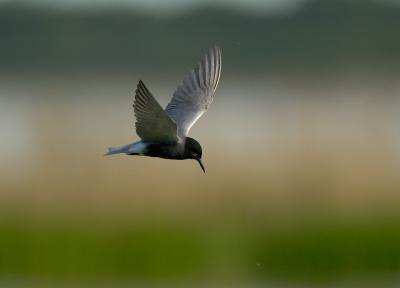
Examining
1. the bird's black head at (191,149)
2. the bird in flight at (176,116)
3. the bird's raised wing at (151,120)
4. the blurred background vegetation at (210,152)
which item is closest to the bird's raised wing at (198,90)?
the bird in flight at (176,116)

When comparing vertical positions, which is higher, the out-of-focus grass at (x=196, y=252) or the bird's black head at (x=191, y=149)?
the bird's black head at (x=191, y=149)

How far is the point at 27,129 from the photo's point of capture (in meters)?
27.8

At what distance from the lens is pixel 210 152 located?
900 inches

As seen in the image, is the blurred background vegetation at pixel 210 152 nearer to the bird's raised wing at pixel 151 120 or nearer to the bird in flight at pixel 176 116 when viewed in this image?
the bird in flight at pixel 176 116

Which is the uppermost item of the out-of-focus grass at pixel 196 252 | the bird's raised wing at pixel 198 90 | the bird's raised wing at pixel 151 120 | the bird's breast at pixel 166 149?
the bird's raised wing at pixel 198 90

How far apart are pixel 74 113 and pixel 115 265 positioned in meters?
14.9

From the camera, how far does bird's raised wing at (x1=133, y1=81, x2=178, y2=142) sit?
6.83m

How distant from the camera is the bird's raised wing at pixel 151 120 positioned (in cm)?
683

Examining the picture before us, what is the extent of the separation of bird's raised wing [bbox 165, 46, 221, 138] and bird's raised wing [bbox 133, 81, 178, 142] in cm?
91

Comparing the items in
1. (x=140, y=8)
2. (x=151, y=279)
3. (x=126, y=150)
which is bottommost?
(x=151, y=279)

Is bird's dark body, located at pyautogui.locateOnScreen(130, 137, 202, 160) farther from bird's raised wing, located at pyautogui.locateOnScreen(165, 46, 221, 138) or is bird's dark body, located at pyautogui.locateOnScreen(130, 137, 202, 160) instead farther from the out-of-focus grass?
the out-of-focus grass

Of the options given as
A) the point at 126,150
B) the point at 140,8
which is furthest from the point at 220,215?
the point at 140,8

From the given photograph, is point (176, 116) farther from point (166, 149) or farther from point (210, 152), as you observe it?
point (210, 152)

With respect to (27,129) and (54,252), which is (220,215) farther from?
(27,129)
